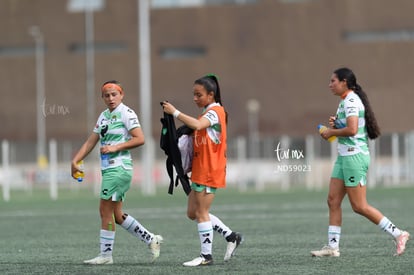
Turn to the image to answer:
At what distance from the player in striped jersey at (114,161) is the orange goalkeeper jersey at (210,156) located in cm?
60

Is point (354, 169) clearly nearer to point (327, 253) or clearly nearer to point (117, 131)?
point (327, 253)

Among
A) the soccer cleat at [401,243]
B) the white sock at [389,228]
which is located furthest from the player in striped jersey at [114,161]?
the soccer cleat at [401,243]

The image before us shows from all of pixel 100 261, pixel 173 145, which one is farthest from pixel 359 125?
pixel 100 261

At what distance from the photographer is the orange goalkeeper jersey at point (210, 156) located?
35.9 ft

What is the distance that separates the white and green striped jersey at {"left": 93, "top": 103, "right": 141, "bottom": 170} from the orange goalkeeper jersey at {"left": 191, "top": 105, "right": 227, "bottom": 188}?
0.71 meters

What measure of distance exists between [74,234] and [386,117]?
47819 millimetres

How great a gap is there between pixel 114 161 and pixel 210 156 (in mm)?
1016

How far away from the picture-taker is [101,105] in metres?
62.8

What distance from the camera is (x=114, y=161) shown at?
1120 centimetres

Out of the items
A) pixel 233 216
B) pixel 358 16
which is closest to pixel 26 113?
pixel 358 16

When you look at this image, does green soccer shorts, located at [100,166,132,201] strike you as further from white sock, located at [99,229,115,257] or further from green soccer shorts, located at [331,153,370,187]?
green soccer shorts, located at [331,153,370,187]

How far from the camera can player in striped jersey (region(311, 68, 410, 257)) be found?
11516 mm
